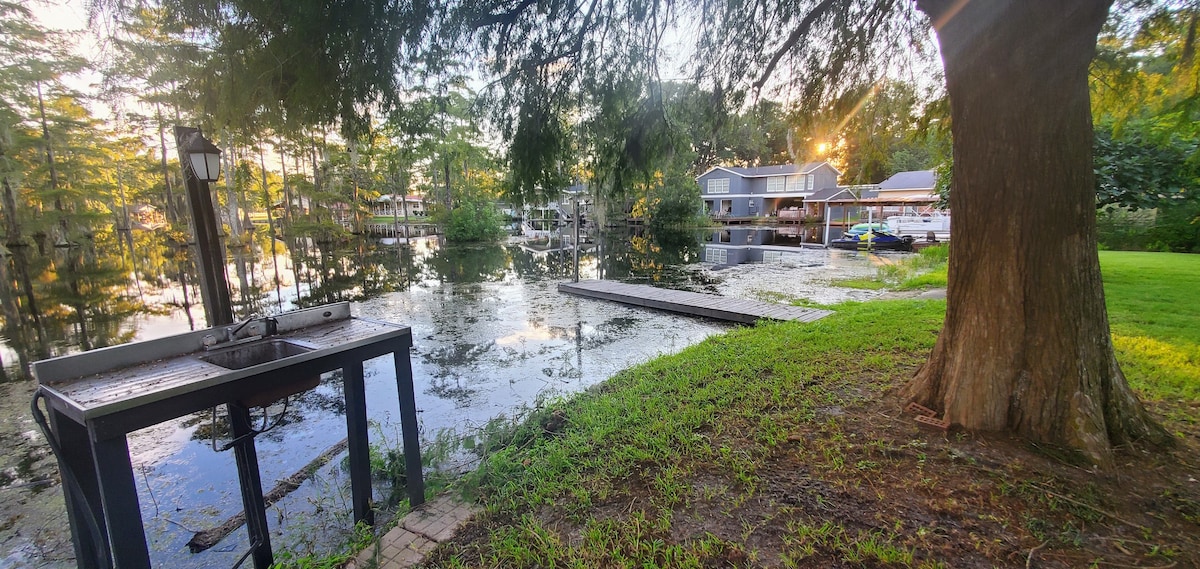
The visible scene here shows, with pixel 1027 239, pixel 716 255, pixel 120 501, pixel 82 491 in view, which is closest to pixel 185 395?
pixel 120 501

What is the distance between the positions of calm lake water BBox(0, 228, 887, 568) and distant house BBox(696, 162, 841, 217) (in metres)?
16.3

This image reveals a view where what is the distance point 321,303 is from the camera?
35.6 feet

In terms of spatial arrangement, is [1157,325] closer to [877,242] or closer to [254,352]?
[254,352]

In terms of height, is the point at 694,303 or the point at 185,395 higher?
the point at 185,395

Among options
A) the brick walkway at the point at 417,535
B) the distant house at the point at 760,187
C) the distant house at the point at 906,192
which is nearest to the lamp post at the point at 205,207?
the brick walkway at the point at 417,535

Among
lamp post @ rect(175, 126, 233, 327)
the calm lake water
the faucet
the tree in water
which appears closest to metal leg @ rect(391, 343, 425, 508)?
the calm lake water

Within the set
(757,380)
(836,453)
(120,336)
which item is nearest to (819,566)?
(836,453)

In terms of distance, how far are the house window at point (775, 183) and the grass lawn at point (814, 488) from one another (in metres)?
33.9

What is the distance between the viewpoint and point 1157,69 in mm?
4742

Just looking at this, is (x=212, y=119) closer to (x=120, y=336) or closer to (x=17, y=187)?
(x=120, y=336)

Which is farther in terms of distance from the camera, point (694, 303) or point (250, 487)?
point (694, 303)

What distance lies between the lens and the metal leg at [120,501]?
62.0 inches

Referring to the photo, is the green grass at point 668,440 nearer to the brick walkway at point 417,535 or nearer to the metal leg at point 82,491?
the brick walkway at point 417,535

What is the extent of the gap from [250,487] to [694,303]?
298 inches
